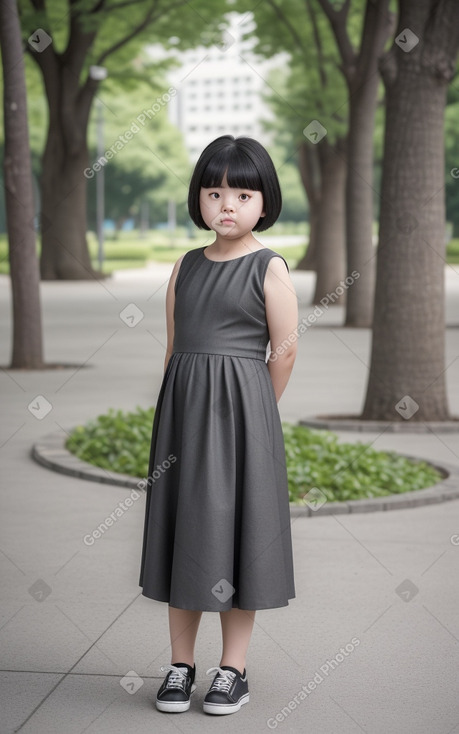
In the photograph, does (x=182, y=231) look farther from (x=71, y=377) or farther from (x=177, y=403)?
(x=177, y=403)

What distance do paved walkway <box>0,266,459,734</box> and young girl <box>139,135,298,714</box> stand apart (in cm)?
24

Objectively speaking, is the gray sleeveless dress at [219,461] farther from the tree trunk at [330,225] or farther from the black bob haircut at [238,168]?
the tree trunk at [330,225]

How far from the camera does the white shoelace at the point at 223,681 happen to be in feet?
13.3

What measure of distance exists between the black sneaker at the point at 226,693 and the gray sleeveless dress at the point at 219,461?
0.79 ft

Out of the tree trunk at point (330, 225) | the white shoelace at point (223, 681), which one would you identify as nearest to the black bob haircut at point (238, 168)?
the white shoelace at point (223, 681)

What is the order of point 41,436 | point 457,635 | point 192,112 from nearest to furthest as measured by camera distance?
point 457,635, point 41,436, point 192,112


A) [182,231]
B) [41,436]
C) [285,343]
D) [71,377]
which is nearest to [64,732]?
[285,343]

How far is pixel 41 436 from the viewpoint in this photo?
389 inches

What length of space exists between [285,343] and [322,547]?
2508 mm

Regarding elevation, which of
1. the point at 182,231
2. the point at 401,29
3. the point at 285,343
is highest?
the point at 401,29

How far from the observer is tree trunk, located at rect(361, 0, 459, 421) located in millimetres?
9953

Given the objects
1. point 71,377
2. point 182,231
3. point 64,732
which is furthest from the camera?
point 182,231

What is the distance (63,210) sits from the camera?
37156 mm
